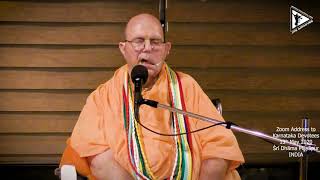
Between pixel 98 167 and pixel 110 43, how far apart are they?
1.64m

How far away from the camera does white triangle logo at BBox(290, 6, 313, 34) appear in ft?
12.1

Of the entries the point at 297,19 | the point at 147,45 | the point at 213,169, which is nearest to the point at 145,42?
the point at 147,45

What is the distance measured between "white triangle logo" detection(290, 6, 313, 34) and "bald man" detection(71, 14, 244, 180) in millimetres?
1764

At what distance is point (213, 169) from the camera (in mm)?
2156

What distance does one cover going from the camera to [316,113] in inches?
150

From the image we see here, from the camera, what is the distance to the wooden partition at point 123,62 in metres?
3.57

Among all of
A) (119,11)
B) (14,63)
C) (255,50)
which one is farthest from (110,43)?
(255,50)

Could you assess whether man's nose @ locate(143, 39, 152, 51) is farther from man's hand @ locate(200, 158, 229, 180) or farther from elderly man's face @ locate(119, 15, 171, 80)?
man's hand @ locate(200, 158, 229, 180)

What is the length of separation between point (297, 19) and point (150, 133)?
2208mm

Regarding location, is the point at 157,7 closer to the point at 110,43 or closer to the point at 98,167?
the point at 110,43

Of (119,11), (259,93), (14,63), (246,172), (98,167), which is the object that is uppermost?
(119,11)

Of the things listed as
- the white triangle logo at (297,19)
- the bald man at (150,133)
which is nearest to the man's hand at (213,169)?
the bald man at (150,133)

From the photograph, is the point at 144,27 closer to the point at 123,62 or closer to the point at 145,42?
the point at 145,42

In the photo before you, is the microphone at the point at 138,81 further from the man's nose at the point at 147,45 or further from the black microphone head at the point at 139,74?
the man's nose at the point at 147,45
